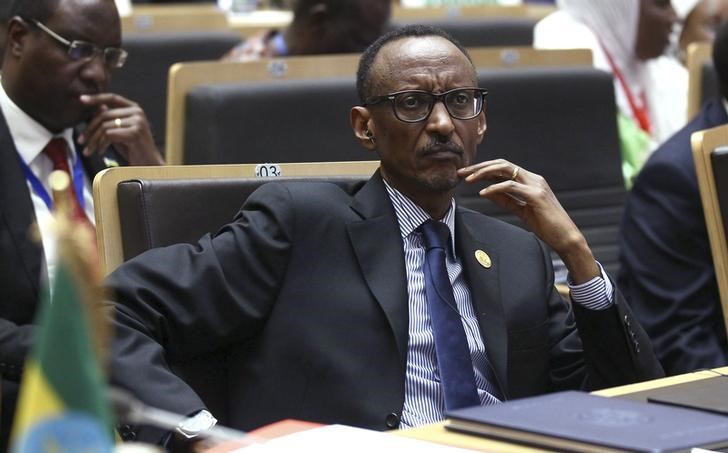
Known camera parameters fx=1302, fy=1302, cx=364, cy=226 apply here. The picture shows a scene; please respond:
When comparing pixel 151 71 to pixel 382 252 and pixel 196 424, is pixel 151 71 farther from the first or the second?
pixel 196 424

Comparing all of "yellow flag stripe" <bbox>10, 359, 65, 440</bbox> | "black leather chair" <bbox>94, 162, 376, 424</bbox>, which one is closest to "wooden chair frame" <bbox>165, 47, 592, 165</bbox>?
"black leather chair" <bbox>94, 162, 376, 424</bbox>

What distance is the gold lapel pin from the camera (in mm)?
2213

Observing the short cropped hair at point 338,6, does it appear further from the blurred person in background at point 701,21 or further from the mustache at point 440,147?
the mustache at point 440,147

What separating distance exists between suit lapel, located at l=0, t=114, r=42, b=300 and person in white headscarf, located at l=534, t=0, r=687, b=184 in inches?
96.8

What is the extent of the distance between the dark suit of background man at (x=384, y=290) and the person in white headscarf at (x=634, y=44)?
2326mm

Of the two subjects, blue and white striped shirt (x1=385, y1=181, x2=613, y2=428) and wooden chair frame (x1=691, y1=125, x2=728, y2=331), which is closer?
blue and white striped shirt (x1=385, y1=181, x2=613, y2=428)

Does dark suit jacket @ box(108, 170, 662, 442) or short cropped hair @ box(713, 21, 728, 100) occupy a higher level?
short cropped hair @ box(713, 21, 728, 100)

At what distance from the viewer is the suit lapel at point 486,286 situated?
2121 mm

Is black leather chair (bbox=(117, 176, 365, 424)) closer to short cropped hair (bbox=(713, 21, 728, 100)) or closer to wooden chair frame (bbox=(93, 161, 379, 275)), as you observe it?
wooden chair frame (bbox=(93, 161, 379, 275))

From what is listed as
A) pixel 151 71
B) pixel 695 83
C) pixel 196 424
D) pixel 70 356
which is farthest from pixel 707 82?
pixel 70 356

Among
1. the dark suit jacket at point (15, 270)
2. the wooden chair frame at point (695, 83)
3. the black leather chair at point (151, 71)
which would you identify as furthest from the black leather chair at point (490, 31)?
the dark suit jacket at point (15, 270)

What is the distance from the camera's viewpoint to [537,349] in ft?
7.20

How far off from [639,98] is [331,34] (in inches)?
43.0

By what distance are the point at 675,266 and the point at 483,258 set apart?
30.5 inches
